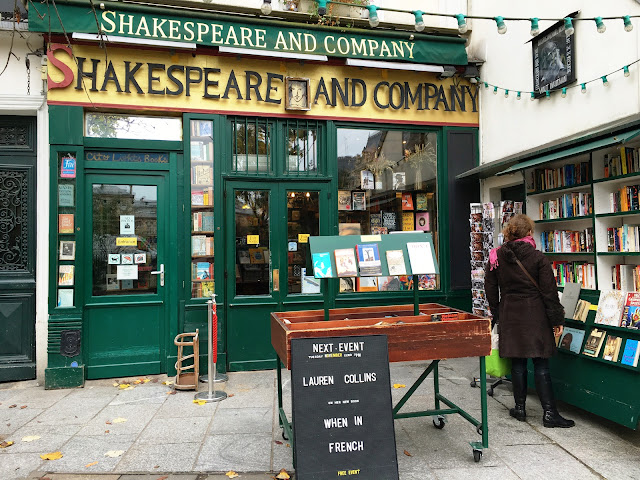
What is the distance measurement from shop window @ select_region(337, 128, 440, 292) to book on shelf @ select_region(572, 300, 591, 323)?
2.58 meters

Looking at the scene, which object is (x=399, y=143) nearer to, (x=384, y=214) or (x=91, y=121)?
(x=384, y=214)

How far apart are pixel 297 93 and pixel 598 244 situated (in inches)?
175

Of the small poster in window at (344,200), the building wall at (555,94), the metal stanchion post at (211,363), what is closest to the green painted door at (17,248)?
the metal stanchion post at (211,363)

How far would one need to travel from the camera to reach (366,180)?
7230mm

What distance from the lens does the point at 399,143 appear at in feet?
24.2

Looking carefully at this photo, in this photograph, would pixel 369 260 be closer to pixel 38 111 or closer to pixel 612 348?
pixel 612 348

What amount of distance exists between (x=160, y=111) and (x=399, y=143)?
3667 millimetres

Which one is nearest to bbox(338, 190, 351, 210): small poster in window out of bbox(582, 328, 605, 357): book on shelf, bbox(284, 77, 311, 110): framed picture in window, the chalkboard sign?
bbox(284, 77, 311, 110): framed picture in window

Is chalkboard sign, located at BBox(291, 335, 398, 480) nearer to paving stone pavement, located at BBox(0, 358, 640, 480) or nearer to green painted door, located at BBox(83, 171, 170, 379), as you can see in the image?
paving stone pavement, located at BBox(0, 358, 640, 480)

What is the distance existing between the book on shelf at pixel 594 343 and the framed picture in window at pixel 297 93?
466 centimetres

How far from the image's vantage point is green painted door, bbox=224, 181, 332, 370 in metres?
6.55

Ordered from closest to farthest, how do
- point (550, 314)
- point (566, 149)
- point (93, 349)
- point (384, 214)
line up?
1. point (550, 314)
2. point (566, 149)
3. point (93, 349)
4. point (384, 214)

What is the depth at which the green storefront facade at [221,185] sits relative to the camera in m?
6.05

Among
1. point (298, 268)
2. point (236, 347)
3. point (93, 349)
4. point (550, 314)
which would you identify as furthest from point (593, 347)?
point (93, 349)
